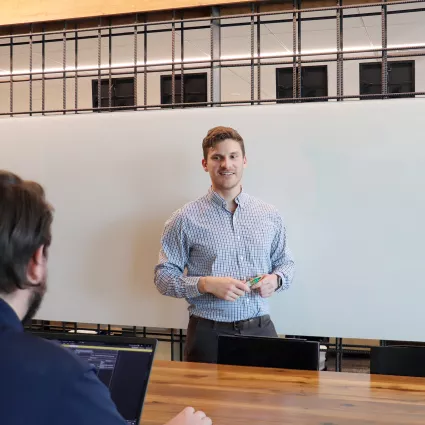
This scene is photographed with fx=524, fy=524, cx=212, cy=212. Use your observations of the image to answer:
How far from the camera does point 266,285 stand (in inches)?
105

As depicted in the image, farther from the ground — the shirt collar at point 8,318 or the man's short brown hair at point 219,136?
the man's short brown hair at point 219,136

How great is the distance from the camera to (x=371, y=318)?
3182 millimetres

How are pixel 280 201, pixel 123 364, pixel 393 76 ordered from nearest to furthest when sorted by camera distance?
pixel 123 364
pixel 280 201
pixel 393 76

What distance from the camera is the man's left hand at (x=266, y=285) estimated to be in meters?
2.65

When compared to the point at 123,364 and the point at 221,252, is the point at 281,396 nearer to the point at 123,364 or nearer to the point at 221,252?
the point at 123,364

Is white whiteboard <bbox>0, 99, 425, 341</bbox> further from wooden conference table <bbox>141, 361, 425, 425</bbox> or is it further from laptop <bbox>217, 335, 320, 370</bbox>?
wooden conference table <bbox>141, 361, 425, 425</bbox>

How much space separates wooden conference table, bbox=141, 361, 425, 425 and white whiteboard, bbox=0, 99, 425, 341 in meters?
1.25

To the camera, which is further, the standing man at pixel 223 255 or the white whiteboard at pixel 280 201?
the white whiteboard at pixel 280 201

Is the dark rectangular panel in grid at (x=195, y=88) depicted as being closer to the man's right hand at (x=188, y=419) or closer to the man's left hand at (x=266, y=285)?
the man's left hand at (x=266, y=285)

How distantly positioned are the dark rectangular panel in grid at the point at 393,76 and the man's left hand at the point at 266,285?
2.62 m

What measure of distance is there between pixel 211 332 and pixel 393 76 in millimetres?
3294

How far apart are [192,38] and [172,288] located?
6507 mm

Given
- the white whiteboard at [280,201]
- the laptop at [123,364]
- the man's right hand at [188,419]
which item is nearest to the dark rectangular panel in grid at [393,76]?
the white whiteboard at [280,201]

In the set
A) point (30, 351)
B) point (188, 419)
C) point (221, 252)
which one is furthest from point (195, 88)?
point (30, 351)
